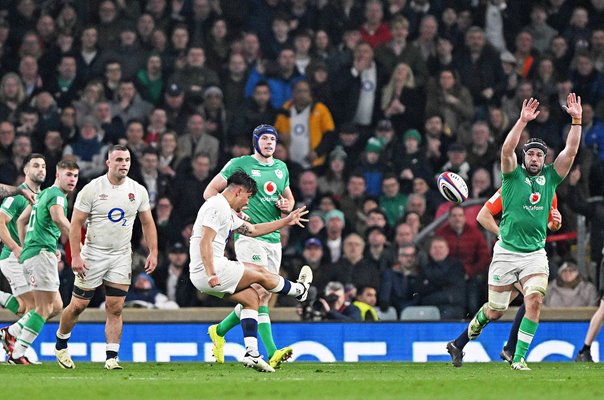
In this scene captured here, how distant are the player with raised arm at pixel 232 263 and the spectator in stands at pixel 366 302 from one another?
4.25m

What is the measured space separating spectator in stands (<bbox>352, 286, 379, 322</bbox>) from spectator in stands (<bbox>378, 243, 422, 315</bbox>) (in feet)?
0.41

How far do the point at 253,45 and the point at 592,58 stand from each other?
5.43 m

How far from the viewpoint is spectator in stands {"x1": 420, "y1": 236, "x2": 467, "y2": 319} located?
18.6 m

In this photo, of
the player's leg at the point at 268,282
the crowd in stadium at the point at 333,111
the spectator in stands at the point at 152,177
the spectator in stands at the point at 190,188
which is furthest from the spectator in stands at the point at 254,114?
the player's leg at the point at 268,282

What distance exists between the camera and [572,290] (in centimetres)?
1875

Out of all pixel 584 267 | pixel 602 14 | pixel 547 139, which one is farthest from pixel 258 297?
pixel 602 14

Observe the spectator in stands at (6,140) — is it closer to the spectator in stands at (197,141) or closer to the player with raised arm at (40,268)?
the spectator in stands at (197,141)

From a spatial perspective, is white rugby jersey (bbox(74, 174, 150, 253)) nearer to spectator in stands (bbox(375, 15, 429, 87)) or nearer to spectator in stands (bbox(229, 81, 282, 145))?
spectator in stands (bbox(229, 81, 282, 145))

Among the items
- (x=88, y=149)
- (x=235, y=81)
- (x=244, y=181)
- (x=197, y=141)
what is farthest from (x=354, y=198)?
(x=244, y=181)

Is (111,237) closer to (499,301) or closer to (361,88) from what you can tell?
(499,301)

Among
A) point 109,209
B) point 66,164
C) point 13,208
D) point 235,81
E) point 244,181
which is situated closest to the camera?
point 244,181

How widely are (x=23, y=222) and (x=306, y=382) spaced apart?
523cm

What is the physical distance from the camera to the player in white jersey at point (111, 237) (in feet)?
48.1

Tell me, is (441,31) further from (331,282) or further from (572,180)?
(331,282)
